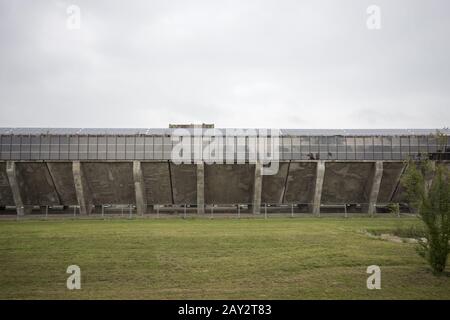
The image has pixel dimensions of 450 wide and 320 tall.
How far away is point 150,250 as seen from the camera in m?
20.1

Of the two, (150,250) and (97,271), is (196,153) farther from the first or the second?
(97,271)

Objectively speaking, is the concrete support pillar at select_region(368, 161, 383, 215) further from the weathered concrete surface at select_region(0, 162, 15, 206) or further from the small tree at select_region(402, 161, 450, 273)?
the weathered concrete surface at select_region(0, 162, 15, 206)

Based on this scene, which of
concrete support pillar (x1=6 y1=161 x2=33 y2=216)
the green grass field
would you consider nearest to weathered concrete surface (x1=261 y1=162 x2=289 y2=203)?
the green grass field

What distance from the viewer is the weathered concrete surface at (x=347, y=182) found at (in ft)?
174

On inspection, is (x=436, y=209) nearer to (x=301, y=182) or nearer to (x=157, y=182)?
(x=301, y=182)

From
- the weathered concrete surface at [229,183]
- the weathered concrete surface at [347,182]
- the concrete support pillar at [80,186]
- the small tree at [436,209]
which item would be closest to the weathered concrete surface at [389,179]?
the weathered concrete surface at [347,182]

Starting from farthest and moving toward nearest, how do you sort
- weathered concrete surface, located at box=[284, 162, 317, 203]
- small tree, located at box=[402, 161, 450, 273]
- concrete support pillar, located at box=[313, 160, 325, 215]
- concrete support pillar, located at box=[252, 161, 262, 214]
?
weathered concrete surface, located at box=[284, 162, 317, 203] → concrete support pillar, located at box=[313, 160, 325, 215] → concrete support pillar, located at box=[252, 161, 262, 214] → small tree, located at box=[402, 161, 450, 273]

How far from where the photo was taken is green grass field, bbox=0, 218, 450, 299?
12.7 metres

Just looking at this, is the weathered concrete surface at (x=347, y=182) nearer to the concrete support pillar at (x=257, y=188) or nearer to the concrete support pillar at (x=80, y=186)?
the concrete support pillar at (x=257, y=188)

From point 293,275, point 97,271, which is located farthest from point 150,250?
point 293,275

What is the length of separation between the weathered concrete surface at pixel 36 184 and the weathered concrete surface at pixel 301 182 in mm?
33649

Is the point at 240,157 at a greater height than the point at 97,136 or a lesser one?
lesser

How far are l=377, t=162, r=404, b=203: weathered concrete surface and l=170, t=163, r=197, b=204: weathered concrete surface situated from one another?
2736 cm

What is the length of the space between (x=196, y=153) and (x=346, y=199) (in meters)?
23.5
